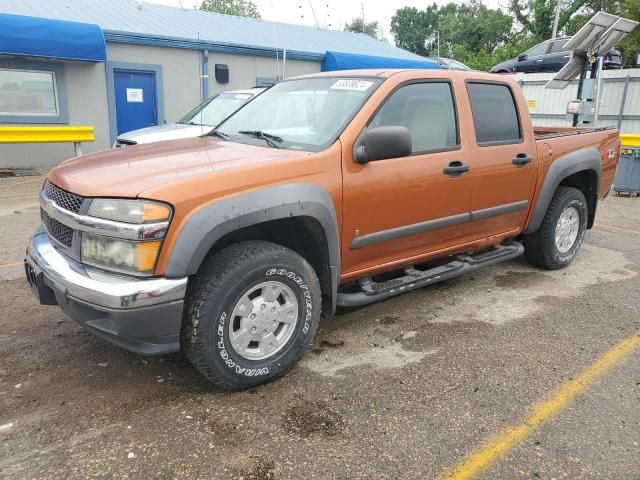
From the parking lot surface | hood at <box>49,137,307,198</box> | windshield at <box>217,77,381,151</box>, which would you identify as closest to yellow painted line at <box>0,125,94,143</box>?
the parking lot surface

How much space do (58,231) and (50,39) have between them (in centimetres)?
959

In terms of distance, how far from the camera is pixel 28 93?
38.7ft

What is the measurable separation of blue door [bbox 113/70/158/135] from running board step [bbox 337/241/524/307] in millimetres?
10837

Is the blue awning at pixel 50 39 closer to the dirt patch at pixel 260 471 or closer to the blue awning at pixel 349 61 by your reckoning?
the blue awning at pixel 349 61

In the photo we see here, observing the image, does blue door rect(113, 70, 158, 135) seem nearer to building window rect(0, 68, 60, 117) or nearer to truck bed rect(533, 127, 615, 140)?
building window rect(0, 68, 60, 117)

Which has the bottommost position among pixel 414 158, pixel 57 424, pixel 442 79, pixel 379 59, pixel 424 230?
pixel 57 424

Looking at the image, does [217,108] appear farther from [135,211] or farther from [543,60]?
[543,60]

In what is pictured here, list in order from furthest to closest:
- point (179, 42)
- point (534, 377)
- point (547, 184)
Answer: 1. point (179, 42)
2. point (547, 184)
3. point (534, 377)

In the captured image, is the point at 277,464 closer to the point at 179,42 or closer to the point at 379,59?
the point at 179,42

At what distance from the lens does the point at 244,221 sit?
2.92 meters

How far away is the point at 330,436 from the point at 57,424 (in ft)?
4.62

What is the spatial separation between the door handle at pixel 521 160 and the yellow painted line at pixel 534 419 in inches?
63.4

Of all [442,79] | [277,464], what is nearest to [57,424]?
[277,464]

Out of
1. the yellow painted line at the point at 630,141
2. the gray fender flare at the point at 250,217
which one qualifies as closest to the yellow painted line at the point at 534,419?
the gray fender flare at the point at 250,217
